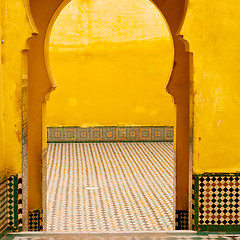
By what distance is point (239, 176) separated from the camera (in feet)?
11.7

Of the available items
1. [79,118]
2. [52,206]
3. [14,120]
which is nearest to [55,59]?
[79,118]

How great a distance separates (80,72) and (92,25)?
1.04 meters

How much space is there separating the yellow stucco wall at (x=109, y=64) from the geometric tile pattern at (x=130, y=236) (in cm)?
714

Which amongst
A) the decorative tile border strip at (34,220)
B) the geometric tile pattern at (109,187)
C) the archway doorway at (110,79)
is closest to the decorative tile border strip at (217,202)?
the decorative tile border strip at (34,220)

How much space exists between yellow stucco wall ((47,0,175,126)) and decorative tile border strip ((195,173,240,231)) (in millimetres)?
7111

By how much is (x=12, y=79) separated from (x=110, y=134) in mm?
7410

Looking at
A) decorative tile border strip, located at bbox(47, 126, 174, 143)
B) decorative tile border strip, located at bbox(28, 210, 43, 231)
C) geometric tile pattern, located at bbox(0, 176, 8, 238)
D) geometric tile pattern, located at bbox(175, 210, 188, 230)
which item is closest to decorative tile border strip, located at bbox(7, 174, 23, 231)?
geometric tile pattern, located at bbox(0, 176, 8, 238)

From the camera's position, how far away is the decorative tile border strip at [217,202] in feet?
11.7

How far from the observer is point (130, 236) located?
3.56 m

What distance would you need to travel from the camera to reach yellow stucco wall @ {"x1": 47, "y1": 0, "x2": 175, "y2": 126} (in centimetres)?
1055

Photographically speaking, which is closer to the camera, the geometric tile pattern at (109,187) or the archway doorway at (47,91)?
the archway doorway at (47,91)

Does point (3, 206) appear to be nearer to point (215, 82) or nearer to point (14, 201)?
point (14, 201)

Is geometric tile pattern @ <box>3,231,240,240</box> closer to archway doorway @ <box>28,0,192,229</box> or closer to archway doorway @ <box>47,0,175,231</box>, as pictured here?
archway doorway @ <box>28,0,192,229</box>

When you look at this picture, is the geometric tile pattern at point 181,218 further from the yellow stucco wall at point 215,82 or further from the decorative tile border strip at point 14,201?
the decorative tile border strip at point 14,201
